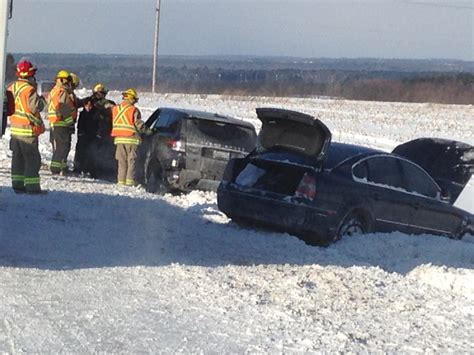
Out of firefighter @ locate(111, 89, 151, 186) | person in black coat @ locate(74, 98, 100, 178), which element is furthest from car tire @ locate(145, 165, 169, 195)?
person in black coat @ locate(74, 98, 100, 178)

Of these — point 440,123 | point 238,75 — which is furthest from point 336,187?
point 238,75

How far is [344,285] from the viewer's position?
9.85 m

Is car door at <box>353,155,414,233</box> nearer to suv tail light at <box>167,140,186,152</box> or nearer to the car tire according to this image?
suv tail light at <box>167,140,186,152</box>

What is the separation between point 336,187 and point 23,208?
4.15m

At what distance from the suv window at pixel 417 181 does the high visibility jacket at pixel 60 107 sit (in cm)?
639

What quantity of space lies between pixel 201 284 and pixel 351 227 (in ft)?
11.4

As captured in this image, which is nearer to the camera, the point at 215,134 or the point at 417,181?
the point at 417,181

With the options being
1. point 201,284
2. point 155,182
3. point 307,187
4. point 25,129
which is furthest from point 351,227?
point 25,129

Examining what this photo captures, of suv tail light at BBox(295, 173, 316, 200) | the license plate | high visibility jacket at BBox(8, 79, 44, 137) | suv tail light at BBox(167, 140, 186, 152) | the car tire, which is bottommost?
the car tire

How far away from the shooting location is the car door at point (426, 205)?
13375mm

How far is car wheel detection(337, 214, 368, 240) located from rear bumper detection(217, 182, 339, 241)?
16 cm

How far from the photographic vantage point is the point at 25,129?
1371 centimetres

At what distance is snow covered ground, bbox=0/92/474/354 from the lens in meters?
7.54

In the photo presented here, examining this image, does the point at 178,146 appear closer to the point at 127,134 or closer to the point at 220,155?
the point at 220,155
